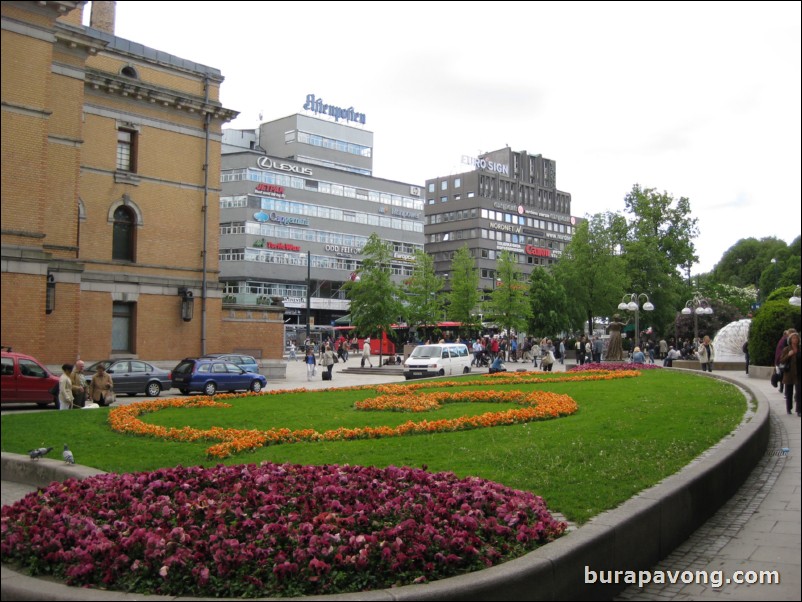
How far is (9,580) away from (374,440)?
24.7ft

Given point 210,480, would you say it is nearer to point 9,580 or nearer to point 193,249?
point 9,580

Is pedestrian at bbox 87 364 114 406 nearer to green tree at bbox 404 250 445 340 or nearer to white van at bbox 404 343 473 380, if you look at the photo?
white van at bbox 404 343 473 380

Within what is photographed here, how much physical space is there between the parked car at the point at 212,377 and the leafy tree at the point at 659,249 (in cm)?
4428

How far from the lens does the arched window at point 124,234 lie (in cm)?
3466

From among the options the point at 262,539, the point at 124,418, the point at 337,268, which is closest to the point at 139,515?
the point at 262,539

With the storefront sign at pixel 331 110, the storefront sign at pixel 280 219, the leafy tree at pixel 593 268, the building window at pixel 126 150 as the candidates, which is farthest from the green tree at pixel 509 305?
the storefront sign at pixel 331 110

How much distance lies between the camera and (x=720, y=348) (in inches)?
1491

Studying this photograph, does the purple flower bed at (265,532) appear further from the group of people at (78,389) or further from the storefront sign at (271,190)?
the storefront sign at (271,190)

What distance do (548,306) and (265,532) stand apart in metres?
64.1

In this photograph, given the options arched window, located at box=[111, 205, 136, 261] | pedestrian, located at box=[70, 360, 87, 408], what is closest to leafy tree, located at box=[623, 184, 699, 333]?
arched window, located at box=[111, 205, 136, 261]

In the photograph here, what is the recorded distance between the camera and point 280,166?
81.2 meters

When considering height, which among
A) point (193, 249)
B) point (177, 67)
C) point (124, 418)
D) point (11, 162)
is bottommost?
point (124, 418)

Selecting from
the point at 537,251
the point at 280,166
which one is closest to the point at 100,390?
the point at 280,166

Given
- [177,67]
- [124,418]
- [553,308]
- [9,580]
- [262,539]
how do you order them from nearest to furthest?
[9,580]
[262,539]
[124,418]
[177,67]
[553,308]
